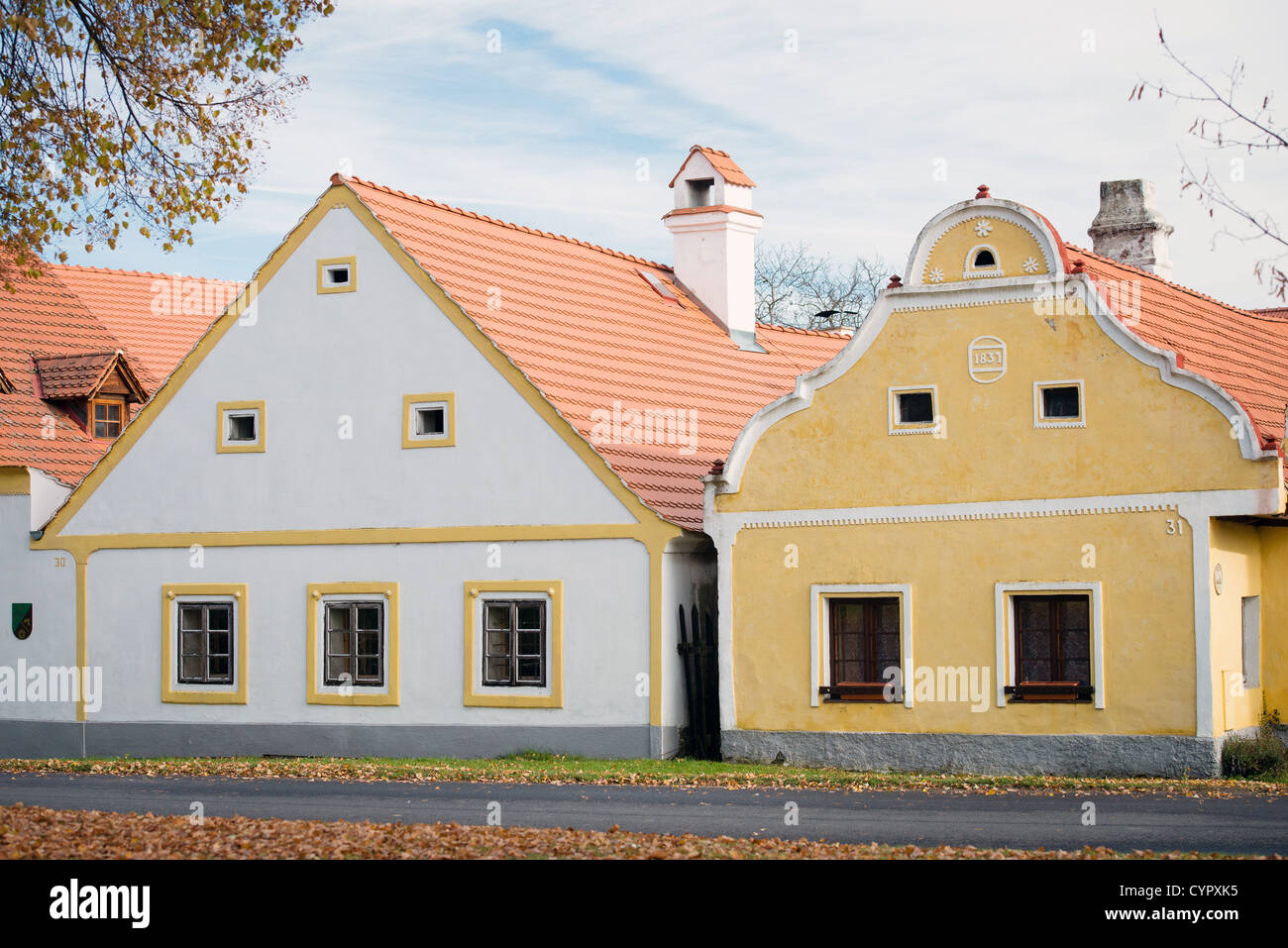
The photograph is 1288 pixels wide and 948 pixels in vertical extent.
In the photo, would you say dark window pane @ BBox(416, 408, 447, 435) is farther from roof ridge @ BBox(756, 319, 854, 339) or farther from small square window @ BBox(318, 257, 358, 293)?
roof ridge @ BBox(756, 319, 854, 339)

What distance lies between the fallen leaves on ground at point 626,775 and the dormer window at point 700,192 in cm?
1311

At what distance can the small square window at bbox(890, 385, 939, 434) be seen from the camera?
20469 millimetres

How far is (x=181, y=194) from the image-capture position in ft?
54.7

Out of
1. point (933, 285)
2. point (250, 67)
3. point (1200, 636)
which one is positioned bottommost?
point (1200, 636)

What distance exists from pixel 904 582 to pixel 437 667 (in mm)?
6669

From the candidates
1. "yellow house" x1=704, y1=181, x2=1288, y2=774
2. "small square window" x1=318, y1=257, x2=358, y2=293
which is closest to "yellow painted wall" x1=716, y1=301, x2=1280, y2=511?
"yellow house" x1=704, y1=181, x2=1288, y2=774

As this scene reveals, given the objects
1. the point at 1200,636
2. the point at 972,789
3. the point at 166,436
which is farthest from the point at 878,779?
the point at 166,436

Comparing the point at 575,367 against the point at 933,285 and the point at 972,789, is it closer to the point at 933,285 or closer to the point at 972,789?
the point at 933,285

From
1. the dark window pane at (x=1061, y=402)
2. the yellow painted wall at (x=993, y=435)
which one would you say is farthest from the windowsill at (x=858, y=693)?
the dark window pane at (x=1061, y=402)

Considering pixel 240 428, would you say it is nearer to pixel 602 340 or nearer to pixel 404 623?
pixel 404 623

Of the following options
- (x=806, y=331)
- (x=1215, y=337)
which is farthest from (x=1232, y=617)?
(x=806, y=331)

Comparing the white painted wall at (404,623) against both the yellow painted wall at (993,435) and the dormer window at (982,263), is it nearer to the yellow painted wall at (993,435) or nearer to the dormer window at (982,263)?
the yellow painted wall at (993,435)
